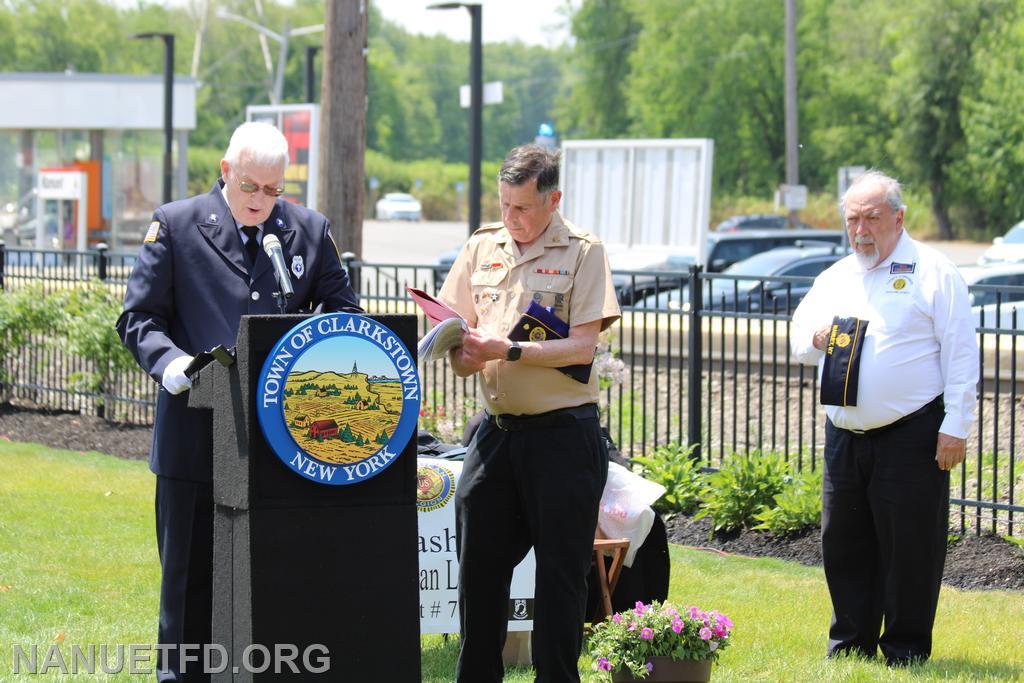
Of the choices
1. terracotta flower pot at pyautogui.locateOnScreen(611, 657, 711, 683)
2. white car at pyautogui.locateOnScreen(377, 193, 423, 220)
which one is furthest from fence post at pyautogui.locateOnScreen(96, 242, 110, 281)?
white car at pyautogui.locateOnScreen(377, 193, 423, 220)

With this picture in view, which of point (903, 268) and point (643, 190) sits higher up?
point (643, 190)

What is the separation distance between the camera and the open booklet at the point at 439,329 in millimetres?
4109

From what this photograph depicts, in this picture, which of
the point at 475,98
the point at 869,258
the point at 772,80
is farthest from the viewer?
the point at 772,80

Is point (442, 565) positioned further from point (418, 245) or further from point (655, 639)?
point (418, 245)

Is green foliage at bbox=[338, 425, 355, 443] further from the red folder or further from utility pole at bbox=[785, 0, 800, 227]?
utility pole at bbox=[785, 0, 800, 227]

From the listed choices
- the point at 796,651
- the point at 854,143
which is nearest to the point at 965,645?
the point at 796,651

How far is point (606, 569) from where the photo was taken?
570cm

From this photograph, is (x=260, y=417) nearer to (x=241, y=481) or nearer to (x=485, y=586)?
(x=241, y=481)

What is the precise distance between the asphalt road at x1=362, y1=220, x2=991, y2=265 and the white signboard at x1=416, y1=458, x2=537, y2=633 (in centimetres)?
2900

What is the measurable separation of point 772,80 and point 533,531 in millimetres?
57835

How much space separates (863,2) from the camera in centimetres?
6488

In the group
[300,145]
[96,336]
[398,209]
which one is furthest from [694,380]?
[398,209]

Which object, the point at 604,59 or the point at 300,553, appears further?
the point at 604,59

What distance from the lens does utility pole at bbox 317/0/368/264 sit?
1136 cm
